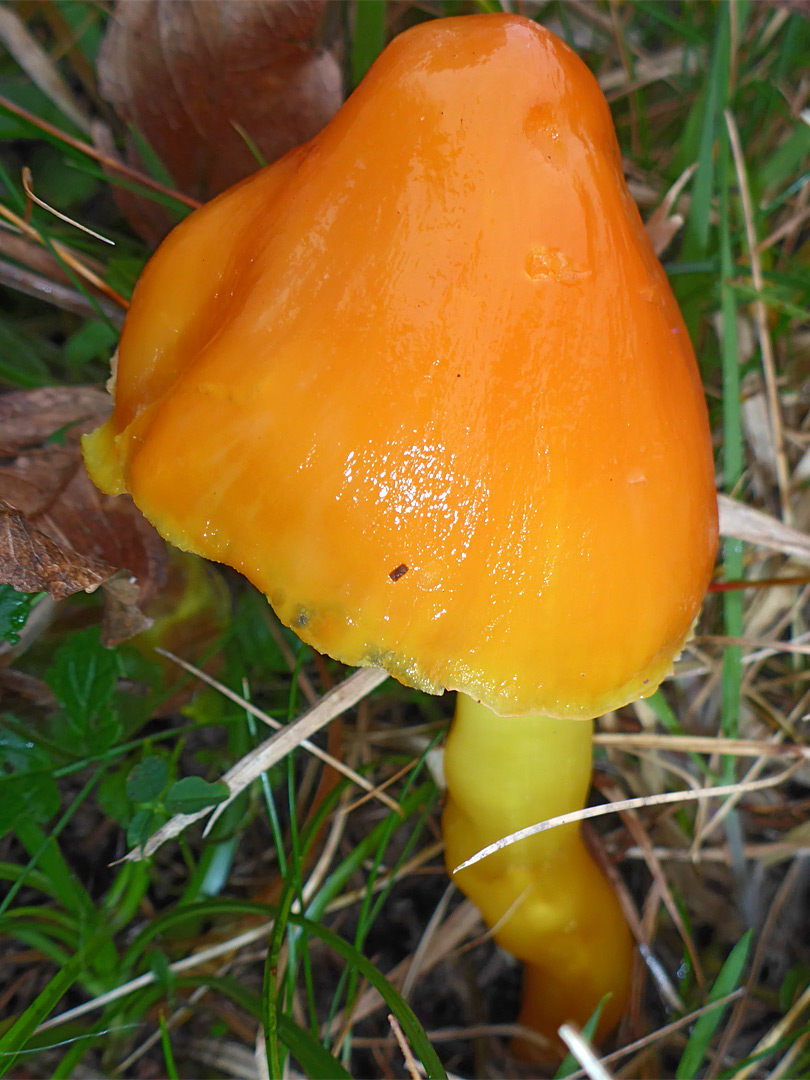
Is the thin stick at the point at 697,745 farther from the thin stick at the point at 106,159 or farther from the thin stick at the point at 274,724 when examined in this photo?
the thin stick at the point at 106,159

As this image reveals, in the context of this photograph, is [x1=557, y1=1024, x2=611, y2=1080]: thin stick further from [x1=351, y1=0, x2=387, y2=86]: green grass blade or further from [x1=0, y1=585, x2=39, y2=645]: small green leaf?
[x1=351, y1=0, x2=387, y2=86]: green grass blade

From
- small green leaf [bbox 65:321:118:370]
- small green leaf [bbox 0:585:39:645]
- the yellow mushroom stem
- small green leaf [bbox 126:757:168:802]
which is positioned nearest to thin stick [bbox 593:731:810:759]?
the yellow mushroom stem

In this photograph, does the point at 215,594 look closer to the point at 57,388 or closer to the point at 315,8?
the point at 57,388

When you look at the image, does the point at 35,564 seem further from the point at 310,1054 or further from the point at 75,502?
the point at 310,1054

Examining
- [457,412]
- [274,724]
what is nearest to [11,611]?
[274,724]

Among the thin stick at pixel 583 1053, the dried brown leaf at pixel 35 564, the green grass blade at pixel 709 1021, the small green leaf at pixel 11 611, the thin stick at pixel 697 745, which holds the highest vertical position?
the dried brown leaf at pixel 35 564

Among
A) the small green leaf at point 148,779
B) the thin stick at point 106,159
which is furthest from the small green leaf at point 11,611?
the thin stick at point 106,159

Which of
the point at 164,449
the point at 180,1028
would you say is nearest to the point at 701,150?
the point at 164,449
